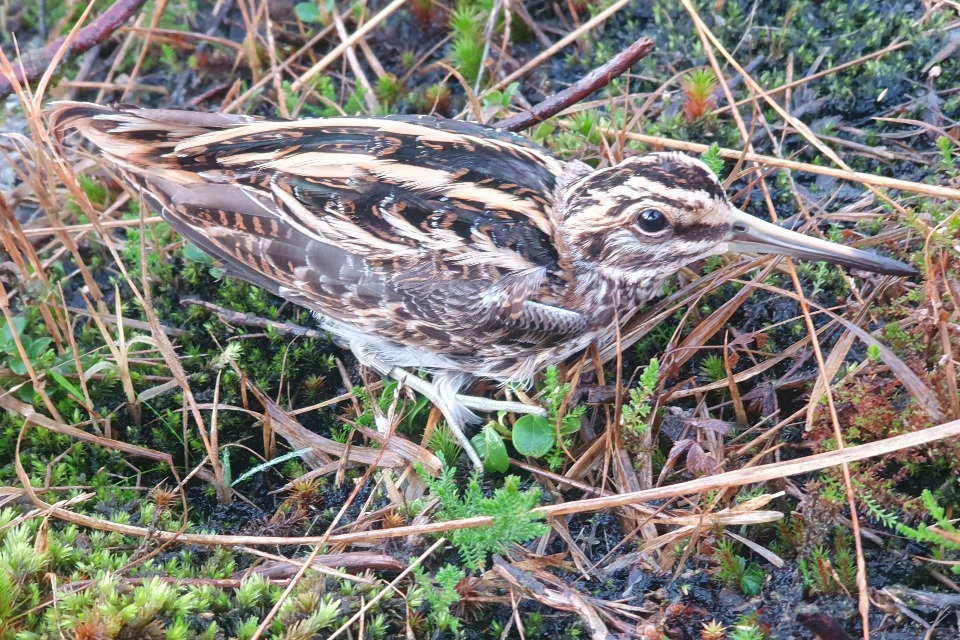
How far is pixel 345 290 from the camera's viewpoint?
3477 mm

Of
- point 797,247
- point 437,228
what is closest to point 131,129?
point 437,228

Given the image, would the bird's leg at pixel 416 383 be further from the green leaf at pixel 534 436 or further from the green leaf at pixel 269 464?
the green leaf at pixel 269 464

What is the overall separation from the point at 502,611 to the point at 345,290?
140 cm

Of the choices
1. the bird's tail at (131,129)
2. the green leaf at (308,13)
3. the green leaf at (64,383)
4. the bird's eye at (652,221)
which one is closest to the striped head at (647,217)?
the bird's eye at (652,221)

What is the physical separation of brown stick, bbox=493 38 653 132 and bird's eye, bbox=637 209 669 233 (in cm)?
97

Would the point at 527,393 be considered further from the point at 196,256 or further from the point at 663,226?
the point at 196,256

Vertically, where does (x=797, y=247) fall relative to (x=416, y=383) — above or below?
above

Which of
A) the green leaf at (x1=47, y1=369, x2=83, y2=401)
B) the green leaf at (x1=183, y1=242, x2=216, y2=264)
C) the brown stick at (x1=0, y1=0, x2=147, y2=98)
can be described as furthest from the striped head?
the brown stick at (x1=0, y1=0, x2=147, y2=98)

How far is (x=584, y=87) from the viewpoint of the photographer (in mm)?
4051

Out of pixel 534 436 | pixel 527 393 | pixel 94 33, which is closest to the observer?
pixel 534 436

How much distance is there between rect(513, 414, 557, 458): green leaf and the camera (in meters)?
3.27

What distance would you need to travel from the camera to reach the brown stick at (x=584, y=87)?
13.1ft

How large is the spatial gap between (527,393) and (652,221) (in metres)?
0.95

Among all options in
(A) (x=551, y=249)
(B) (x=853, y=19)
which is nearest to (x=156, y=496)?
(A) (x=551, y=249)
